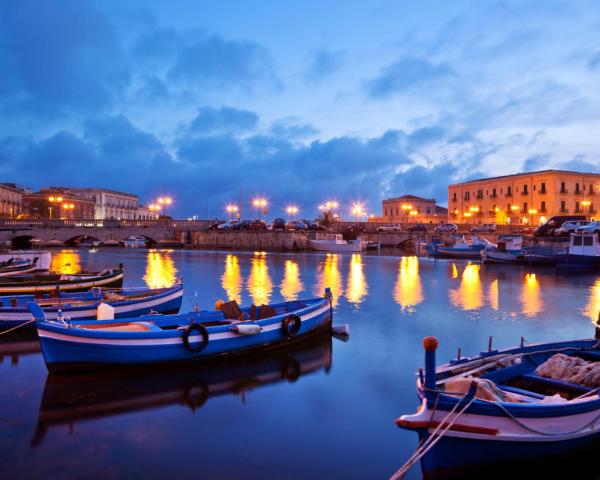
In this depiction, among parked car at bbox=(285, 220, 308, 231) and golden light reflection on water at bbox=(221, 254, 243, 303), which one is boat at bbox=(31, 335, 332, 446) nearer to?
golden light reflection on water at bbox=(221, 254, 243, 303)

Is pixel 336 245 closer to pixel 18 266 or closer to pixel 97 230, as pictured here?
pixel 97 230

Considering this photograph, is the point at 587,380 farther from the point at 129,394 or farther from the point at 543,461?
the point at 129,394

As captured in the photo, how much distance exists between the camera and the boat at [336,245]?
7631 centimetres

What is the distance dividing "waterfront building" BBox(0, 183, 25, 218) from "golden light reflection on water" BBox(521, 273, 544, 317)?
12578cm

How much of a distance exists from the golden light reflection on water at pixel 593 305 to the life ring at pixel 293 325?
15.6 metres

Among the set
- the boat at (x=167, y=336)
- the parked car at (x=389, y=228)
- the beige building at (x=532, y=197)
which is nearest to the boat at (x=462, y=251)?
the parked car at (x=389, y=228)

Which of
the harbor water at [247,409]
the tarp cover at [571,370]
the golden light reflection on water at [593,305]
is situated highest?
the tarp cover at [571,370]

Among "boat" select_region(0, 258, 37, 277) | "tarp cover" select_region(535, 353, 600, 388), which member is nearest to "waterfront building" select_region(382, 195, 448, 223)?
"boat" select_region(0, 258, 37, 277)

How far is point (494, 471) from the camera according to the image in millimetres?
7617

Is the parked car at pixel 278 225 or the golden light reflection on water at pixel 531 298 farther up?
the parked car at pixel 278 225

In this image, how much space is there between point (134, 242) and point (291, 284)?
61.3 m

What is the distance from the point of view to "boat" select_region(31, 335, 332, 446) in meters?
11.1

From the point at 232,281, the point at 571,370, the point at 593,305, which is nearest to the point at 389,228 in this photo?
the point at 232,281

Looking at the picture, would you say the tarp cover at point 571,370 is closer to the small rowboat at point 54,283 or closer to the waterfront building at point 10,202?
the small rowboat at point 54,283
